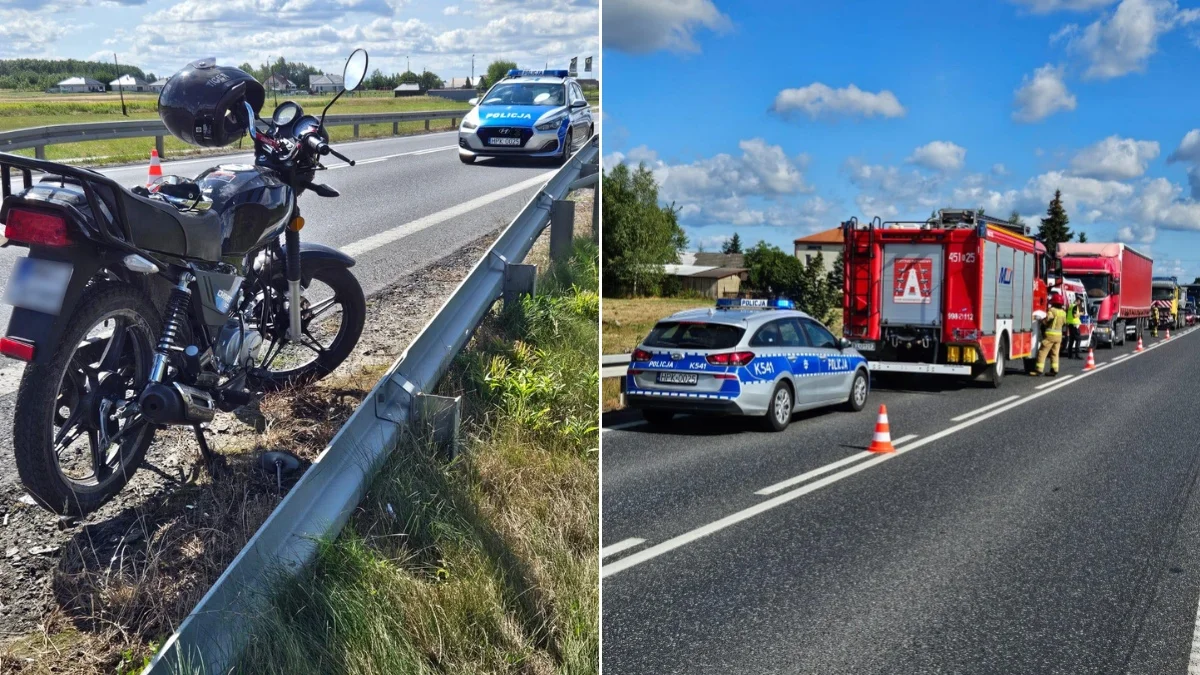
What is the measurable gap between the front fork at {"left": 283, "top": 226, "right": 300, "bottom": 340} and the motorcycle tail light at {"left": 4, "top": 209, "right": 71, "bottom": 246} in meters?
0.63

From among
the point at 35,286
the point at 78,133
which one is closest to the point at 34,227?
the point at 35,286

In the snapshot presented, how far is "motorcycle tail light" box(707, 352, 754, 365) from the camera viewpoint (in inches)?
542

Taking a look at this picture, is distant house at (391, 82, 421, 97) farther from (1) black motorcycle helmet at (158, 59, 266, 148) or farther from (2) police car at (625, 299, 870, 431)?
(2) police car at (625, 299, 870, 431)

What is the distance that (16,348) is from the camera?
1.88 metres

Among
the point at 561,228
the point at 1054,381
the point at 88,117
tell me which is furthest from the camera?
the point at 1054,381

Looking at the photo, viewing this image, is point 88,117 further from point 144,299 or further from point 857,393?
point 857,393

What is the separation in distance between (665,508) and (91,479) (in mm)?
7419

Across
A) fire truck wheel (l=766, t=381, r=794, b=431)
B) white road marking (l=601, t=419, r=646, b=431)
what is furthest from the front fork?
fire truck wheel (l=766, t=381, r=794, b=431)

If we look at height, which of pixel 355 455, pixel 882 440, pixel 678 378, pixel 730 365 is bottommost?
pixel 882 440

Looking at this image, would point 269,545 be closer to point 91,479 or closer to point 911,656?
point 91,479

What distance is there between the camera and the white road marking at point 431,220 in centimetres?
302

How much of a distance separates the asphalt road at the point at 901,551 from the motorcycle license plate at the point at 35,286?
161 inches

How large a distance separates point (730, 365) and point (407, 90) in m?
11.4

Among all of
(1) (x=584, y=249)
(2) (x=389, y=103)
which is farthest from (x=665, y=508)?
(2) (x=389, y=103)
